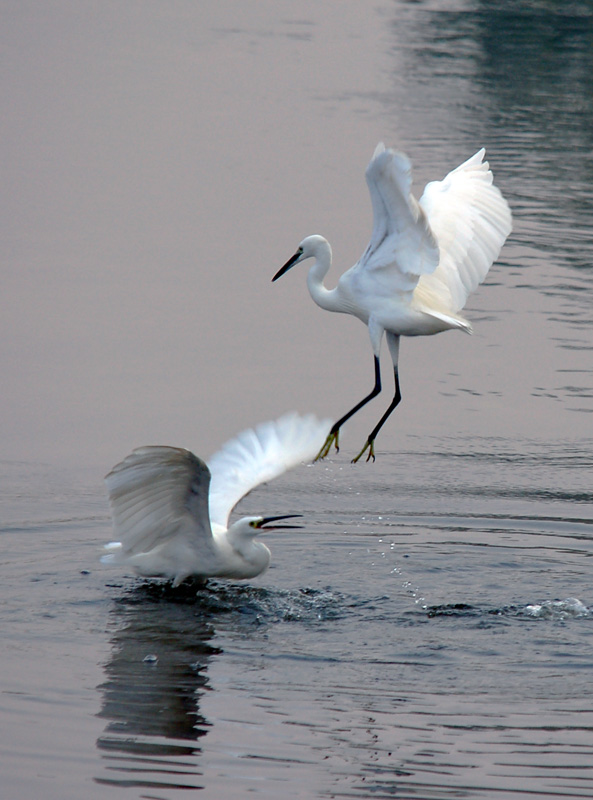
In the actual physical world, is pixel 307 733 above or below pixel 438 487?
above

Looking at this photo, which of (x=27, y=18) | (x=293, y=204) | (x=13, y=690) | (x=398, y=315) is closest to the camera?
(x=13, y=690)

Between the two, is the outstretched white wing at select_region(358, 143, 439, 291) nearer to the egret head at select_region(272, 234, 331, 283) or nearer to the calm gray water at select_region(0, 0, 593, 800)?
the egret head at select_region(272, 234, 331, 283)

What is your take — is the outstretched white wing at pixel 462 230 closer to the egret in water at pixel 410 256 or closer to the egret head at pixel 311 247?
the egret in water at pixel 410 256

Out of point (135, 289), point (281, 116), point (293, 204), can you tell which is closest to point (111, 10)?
point (281, 116)

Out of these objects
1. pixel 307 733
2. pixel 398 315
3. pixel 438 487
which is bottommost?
pixel 438 487

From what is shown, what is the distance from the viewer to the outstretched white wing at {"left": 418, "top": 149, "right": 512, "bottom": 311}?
9.34m

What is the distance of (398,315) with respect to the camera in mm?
8711

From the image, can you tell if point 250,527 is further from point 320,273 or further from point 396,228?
point 320,273

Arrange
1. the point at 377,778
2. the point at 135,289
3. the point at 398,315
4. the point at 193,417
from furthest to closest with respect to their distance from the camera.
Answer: the point at 135,289
the point at 193,417
the point at 398,315
the point at 377,778

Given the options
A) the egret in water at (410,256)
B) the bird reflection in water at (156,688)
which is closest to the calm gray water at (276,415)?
the bird reflection in water at (156,688)

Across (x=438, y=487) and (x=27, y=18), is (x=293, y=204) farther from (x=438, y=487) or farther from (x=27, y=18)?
(x=27, y=18)

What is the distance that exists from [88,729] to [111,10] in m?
20.8

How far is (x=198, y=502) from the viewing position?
24.9 feet

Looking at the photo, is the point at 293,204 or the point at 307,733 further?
the point at 293,204
